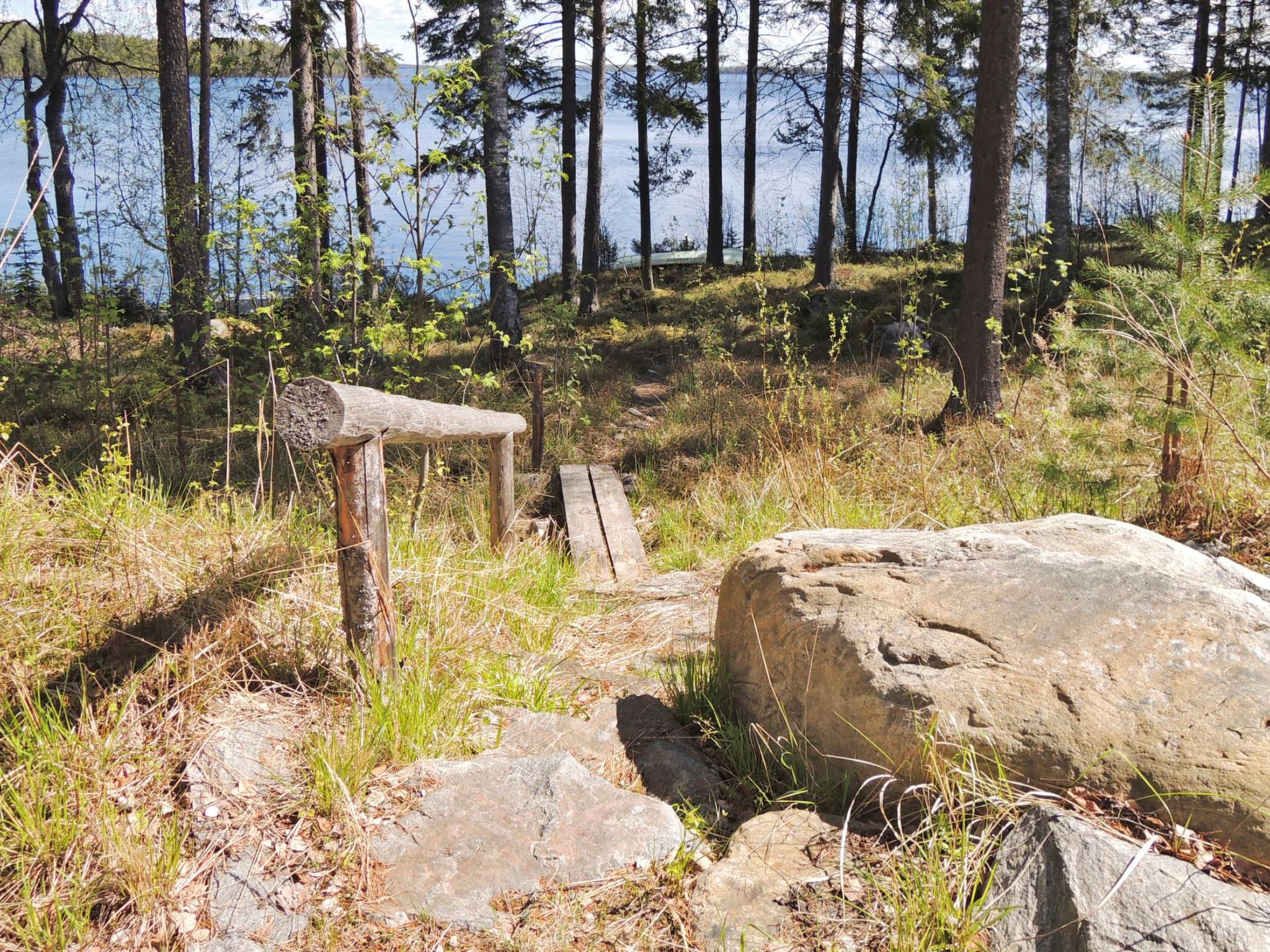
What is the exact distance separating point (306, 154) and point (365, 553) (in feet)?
30.1

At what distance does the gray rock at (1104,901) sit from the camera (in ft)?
5.71

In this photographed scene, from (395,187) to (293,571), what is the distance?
285 cm

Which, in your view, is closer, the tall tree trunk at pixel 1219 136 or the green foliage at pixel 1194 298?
the green foliage at pixel 1194 298

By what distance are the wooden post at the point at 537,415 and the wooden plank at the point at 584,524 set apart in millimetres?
359

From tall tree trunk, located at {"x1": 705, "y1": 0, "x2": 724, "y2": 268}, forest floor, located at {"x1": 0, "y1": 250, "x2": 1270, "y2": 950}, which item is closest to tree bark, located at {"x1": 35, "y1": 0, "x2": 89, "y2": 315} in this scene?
forest floor, located at {"x1": 0, "y1": 250, "x2": 1270, "y2": 950}

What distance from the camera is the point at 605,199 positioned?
24578 mm

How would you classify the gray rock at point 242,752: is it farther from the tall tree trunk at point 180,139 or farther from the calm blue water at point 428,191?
the tall tree trunk at point 180,139

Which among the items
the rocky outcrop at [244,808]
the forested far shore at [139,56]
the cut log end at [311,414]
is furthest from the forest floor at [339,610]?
the forested far shore at [139,56]

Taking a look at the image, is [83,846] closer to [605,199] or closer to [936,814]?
[936,814]

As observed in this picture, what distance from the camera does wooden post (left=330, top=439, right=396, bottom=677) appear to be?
2658 millimetres

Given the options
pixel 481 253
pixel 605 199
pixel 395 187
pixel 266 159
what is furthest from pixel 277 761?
pixel 605 199

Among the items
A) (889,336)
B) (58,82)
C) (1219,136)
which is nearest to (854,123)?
(889,336)

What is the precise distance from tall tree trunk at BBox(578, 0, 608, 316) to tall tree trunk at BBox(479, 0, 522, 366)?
4.25 metres

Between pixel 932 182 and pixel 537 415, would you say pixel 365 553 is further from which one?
pixel 932 182
